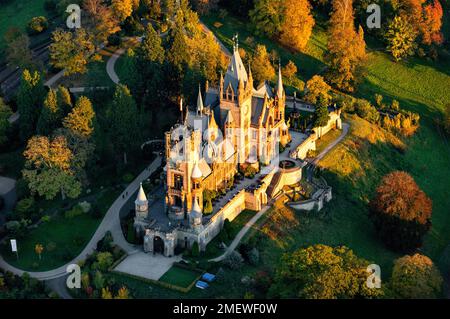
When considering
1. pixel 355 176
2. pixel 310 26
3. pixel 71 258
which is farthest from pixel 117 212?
pixel 310 26

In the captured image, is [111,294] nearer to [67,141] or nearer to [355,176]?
[67,141]

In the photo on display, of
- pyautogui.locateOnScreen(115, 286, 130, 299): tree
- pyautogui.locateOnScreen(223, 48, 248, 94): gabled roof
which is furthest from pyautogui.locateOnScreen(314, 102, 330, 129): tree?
pyautogui.locateOnScreen(115, 286, 130, 299): tree

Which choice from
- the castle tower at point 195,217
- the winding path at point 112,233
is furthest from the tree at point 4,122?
the castle tower at point 195,217

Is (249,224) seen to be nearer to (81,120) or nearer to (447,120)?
(81,120)

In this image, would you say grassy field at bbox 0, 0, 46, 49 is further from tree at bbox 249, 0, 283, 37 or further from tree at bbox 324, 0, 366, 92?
tree at bbox 324, 0, 366, 92

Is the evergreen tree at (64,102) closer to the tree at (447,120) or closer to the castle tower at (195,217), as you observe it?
the castle tower at (195,217)

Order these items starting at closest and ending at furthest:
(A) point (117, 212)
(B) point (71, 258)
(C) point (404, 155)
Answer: (B) point (71, 258), (A) point (117, 212), (C) point (404, 155)
